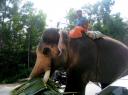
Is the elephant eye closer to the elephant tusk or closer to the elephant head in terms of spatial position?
the elephant head

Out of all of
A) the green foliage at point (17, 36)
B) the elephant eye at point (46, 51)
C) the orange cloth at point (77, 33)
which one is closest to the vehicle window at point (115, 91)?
the elephant eye at point (46, 51)

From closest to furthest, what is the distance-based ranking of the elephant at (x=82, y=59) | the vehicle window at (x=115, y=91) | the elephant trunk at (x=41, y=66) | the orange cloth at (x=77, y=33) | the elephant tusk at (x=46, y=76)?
1. the vehicle window at (x=115, y=91)
2. the elephant tusk at (x=46, y=76)
3. the elephant trunk at (x=41, y=66)
4. the elephant at (x=82, y=59)
5. the orange cloth at (x=77, y=33)

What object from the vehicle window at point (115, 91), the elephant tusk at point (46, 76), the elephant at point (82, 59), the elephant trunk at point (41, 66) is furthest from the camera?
the elephant at point (82, 59)

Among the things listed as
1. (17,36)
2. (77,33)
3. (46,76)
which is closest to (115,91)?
(46,76)

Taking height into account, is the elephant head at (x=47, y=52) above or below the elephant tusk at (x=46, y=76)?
above

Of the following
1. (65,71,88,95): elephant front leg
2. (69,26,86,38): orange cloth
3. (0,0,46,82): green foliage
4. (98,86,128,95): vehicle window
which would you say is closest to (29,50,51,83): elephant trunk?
(65,71,88,95): elephant front leg

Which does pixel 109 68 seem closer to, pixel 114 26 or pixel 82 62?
pixel 82 62

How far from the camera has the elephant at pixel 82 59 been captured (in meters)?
6.17

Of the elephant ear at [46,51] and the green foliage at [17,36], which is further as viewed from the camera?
the green foliage at [17,36]

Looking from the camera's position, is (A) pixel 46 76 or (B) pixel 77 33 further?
(B) pixel 77 33

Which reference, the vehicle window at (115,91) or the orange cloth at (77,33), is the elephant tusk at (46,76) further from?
the vehicle window at (115,91)

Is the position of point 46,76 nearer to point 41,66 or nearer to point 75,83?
point 41,66

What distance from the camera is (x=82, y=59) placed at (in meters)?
6.29

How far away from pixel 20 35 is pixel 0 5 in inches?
126
